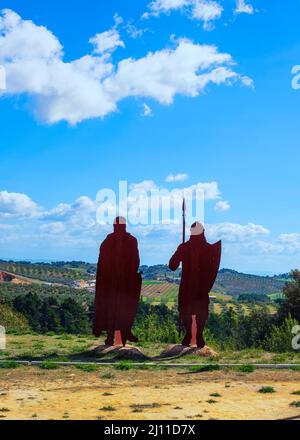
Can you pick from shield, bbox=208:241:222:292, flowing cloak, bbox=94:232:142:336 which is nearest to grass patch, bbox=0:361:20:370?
flowing cloak, bbox=94:232:142:336

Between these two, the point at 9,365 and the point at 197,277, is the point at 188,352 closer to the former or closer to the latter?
the point at 197,277

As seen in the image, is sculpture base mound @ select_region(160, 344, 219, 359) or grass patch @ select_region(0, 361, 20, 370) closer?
grass patch @ select_region(0, 361, 20, 370)

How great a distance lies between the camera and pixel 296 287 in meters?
39.2

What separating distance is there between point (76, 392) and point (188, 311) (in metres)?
9.08

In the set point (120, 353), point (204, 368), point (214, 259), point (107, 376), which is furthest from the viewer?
point (214, 259)

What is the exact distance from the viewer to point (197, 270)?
73.7ft

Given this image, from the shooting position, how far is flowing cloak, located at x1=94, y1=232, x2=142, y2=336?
22.0m

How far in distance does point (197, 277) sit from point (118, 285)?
11.5 feet

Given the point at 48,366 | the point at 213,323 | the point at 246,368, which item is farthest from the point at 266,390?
the point at 213,323

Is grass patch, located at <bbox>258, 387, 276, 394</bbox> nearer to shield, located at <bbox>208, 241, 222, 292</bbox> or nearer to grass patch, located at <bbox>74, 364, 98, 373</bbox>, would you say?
grass patch, located at <bbox>74, 364, 98, 373</bbox>

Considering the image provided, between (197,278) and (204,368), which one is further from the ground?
(197,278)

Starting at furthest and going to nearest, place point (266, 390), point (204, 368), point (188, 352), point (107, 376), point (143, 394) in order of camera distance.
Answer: point (188, 352) < point (204, 368) < point (107, 376) < point (266, 390) < point (143, 394)

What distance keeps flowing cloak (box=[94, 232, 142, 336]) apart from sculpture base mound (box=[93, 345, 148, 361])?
985 millimetres

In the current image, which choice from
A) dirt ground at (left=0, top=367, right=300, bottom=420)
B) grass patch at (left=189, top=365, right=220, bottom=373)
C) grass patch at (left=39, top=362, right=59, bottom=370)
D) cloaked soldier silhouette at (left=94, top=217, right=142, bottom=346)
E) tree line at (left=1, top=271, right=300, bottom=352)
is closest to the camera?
dirt ground at (left=0, top=367, right=300, bottom=420)
